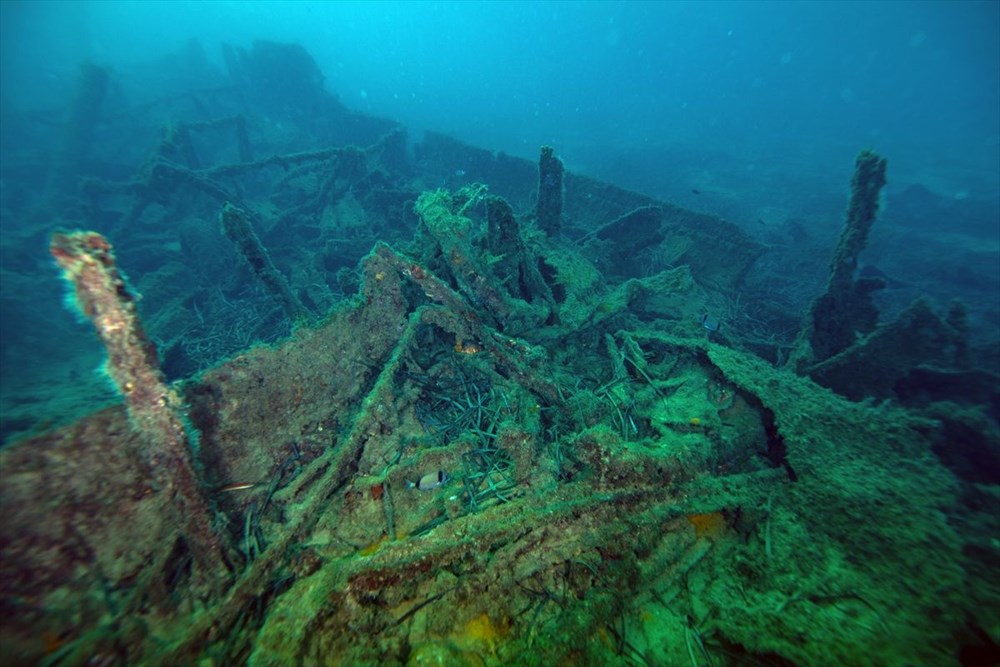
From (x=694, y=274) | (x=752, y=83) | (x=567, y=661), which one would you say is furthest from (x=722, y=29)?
(x=567, y=661)

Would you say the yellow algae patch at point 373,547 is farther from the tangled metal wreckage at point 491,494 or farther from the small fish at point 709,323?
the small fish at point 709,323

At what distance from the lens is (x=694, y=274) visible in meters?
9.70

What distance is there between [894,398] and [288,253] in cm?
1290

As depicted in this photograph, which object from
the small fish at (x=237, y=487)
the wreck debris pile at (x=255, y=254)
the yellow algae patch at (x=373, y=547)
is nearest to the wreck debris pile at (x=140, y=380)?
the small fish at (x=237, y=487)

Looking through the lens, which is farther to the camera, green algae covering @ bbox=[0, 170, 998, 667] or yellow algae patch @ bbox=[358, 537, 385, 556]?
yellow algae patch @ bbox=[358, 537, 385, 556]

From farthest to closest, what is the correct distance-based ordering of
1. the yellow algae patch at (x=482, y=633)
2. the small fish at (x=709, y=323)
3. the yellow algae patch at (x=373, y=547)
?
the small fish at (x=709, y=323) < the yellow algae patch at (x=373, y=547) < the yellow algae patch at (x=482, y=633)

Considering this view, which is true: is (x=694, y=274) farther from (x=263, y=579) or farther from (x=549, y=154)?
(x=263, y=579)

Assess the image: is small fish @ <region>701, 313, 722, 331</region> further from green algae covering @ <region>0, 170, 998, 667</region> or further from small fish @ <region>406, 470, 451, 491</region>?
small fish @ <region>406, 470, 451, 491</region>

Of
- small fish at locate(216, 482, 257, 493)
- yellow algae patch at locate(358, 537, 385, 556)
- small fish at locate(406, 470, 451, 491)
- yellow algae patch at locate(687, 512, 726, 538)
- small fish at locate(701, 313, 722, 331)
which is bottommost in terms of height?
small fish at locate(216, 482, 257, 493)

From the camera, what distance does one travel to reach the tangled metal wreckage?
8.34 ft

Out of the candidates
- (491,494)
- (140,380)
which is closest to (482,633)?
(491,494)

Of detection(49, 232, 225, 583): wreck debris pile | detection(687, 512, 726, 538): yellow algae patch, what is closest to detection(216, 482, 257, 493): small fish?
detection(49, 232, 225, 583): wreck debris pile

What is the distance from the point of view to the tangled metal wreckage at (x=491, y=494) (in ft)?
8.34

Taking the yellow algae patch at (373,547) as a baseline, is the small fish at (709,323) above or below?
above
